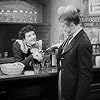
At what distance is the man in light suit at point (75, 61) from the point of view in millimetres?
1938

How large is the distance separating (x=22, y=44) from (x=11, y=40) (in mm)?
837

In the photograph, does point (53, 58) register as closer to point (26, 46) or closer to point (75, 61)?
point (26, 46)

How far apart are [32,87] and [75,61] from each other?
0.93 m

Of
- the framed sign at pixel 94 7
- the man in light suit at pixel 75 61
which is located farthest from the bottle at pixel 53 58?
the framed sign at pixel 94 7

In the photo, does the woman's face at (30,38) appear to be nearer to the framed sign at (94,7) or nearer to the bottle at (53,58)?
the bottle at (53,58)

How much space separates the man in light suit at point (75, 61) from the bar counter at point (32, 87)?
445 millimetres

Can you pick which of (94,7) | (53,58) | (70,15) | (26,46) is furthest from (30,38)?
(94,7)

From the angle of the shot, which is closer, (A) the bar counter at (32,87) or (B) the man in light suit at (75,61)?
(B) the man in light suit at (75,61)

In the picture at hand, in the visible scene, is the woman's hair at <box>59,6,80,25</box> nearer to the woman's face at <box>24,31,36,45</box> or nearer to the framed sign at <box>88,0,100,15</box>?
the woman's face at <box>24,31,36,45</box>

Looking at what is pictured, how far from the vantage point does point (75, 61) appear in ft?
6.55

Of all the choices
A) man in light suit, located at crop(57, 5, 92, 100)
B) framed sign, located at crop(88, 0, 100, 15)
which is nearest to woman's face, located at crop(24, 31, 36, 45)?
man in light suit, located at crop(57, 5, 92, 100)

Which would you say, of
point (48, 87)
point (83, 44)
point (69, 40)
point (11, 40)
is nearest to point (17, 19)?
point (11, 40)

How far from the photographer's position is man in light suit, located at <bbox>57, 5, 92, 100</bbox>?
6.36ft

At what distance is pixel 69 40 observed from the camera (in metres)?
2.16
